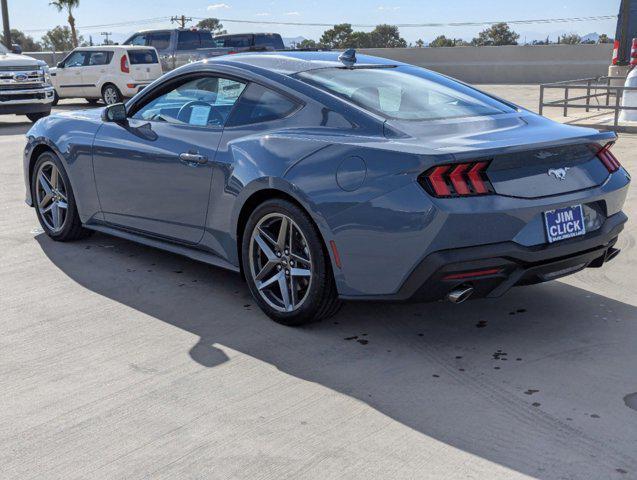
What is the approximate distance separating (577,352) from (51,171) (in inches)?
174

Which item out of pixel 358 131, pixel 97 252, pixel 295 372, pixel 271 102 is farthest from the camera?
pixel 97 252

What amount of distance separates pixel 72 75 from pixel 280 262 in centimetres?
1955

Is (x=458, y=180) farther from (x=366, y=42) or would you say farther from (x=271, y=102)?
(x=366, y=42)

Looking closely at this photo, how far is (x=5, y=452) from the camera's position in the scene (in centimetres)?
344

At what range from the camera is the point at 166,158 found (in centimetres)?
547

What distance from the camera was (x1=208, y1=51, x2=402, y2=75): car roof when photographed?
5.24m

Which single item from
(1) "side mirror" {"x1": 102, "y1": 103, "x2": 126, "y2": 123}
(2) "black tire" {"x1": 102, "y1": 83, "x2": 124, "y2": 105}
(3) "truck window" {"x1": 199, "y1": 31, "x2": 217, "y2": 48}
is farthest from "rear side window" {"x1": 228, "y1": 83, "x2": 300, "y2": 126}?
(3) "truck window" {"x1": 199, "y1": 31, "x2": 217, "y2": 48}

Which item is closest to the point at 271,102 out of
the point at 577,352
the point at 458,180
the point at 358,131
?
the point at 358,131

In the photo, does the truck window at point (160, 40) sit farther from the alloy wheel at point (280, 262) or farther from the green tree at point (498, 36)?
the green tree at point (498, 36)

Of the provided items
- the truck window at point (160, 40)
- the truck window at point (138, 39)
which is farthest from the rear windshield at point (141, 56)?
the truck window at point (138, 39)

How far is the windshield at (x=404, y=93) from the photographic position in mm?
4824

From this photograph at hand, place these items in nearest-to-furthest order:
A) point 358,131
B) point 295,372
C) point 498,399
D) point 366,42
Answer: point 498,399
point 295,372
point 358,131
point 366,42

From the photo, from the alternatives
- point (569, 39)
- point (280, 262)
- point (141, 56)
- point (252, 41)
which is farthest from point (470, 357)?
point (569, 39)

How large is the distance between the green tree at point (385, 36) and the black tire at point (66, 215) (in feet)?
214
